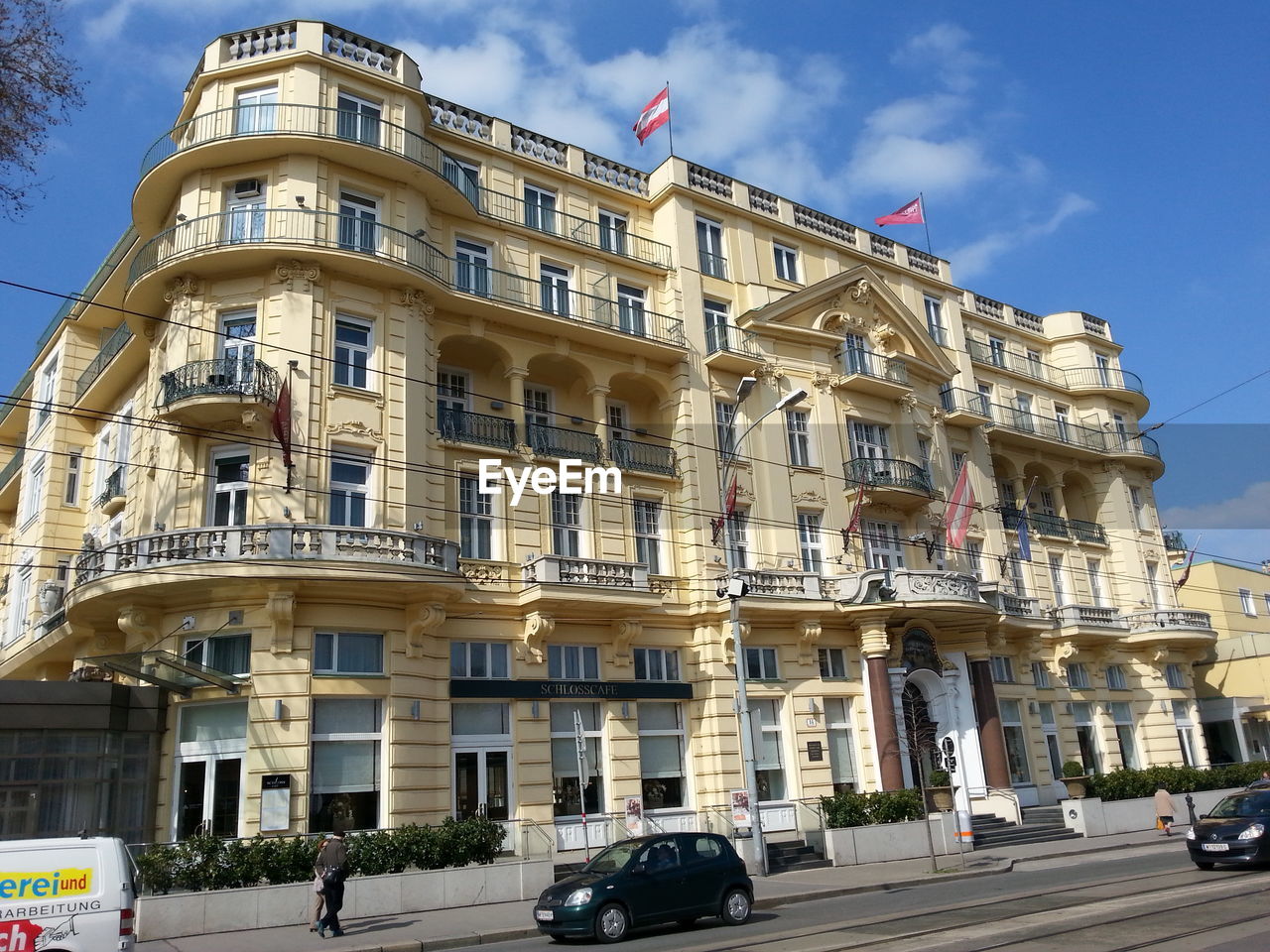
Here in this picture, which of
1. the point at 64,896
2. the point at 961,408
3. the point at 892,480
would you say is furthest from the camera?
the point at 961,408

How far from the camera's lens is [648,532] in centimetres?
3041

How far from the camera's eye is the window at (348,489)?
2422 centimetres

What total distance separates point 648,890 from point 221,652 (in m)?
11.8

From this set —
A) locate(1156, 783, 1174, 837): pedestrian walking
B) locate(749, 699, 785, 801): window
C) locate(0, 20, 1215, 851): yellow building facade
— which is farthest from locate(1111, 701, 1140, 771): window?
locate(749, 699, 785, 801): window

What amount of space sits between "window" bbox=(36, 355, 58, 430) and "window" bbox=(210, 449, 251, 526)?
45.4 feet

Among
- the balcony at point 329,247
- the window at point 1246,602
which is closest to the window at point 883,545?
the balcony at point 329,247

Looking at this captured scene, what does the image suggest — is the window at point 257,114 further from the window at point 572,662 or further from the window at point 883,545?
the window at point 883,545

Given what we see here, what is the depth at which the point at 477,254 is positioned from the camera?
29.6 m

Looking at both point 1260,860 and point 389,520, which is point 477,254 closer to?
point 389,520

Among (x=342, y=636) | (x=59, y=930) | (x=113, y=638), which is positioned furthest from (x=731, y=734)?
(x=59, y=930)

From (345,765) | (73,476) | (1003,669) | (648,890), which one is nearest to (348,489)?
(345,765)

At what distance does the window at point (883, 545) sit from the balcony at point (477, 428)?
13.4 metres

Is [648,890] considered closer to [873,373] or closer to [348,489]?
[348,489]

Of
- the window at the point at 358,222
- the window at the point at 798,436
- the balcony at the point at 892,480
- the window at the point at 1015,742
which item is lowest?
the window at the point at 1015,742
